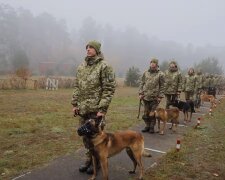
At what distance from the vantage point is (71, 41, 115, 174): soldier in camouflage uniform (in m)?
6.23

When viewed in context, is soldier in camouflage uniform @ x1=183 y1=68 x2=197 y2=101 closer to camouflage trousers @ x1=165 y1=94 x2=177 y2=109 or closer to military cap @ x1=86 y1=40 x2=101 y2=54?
camouflage trousers @ x1=165 y1=94 x2=177 y2=109

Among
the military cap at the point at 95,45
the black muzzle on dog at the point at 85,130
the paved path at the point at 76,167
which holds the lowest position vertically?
the paved path at the point at 76,167

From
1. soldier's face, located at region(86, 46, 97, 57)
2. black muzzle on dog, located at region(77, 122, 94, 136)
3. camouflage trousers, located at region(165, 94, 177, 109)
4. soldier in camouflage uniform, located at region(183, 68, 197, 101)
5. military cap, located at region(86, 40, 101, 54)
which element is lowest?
black muzzle on dog, located at region(77, 122, 94, 136)

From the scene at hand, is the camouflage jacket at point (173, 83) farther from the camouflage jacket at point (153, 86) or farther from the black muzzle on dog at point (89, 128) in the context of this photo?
the black muzzle on dog at point (89, 128)

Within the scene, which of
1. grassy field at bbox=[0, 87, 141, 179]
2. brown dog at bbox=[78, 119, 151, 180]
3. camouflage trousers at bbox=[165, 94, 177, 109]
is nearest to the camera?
brown dog at bbox=[78, 119, 151, 180]

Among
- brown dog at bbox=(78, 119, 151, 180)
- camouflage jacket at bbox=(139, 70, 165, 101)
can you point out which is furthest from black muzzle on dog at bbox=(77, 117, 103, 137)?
camouflage jacket at bbox=(139, 70, 165, 101)

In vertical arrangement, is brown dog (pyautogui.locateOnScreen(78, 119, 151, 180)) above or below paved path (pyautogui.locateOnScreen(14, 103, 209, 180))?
above

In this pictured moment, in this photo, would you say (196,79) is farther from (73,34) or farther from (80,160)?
(73,34)

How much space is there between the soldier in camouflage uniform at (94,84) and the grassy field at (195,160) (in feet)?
5.75

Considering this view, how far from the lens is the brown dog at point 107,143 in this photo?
5719 millimetres

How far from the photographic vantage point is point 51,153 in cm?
802

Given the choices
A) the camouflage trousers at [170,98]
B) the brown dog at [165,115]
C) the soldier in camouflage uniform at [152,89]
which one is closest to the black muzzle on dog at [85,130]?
the soldier in camouflage uniform at [152,89]

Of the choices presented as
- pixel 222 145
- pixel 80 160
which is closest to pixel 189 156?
pixel 222 145

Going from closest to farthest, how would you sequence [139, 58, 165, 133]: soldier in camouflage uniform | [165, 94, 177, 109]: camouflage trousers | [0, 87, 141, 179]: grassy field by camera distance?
1. [0, 87, 141, 179]: grassy field
2. [139, 58, 165, 133]: soldier in camouflage uniform
3. [165, 94, 177, 109]: camouflage trousers
